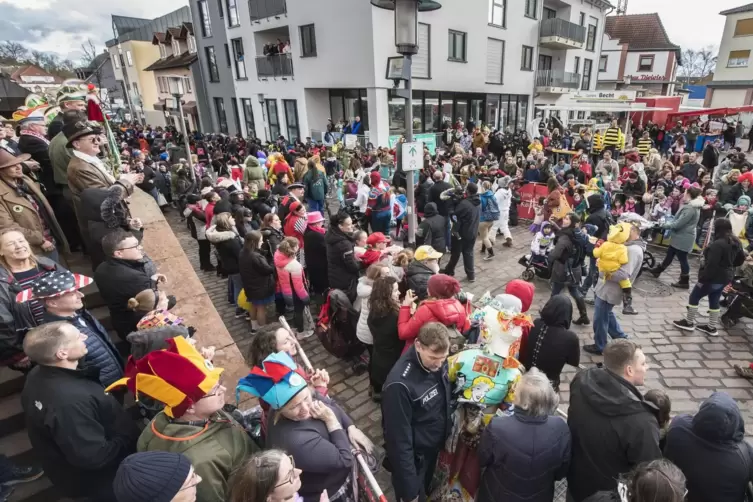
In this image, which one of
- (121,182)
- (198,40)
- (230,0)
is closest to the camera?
(121,182)

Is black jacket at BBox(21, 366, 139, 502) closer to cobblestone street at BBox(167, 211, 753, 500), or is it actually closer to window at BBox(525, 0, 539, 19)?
cobblestone street at BBox(167, 211, 753, 500)

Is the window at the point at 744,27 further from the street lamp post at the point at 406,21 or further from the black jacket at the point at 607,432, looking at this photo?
the black jacket at the point at 607,432

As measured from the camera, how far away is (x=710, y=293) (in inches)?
227

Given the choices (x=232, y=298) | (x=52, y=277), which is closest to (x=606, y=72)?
(x=232, y=298)

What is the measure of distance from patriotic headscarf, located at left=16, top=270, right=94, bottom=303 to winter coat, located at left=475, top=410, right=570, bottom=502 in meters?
3.18

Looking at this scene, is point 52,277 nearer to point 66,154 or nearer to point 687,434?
point 66,154

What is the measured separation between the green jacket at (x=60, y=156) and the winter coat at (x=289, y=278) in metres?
3.11

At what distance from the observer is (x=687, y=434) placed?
2395 mm

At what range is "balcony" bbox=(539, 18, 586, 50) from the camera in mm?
23438

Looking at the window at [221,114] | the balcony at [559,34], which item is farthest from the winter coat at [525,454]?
the window at [221,114]

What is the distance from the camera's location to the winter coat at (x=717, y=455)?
2240 millimetres

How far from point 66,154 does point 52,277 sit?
3310 millimetres

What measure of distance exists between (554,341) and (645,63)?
46831 millimetres

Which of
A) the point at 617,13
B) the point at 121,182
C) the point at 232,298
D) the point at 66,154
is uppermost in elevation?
the point at 617,13
